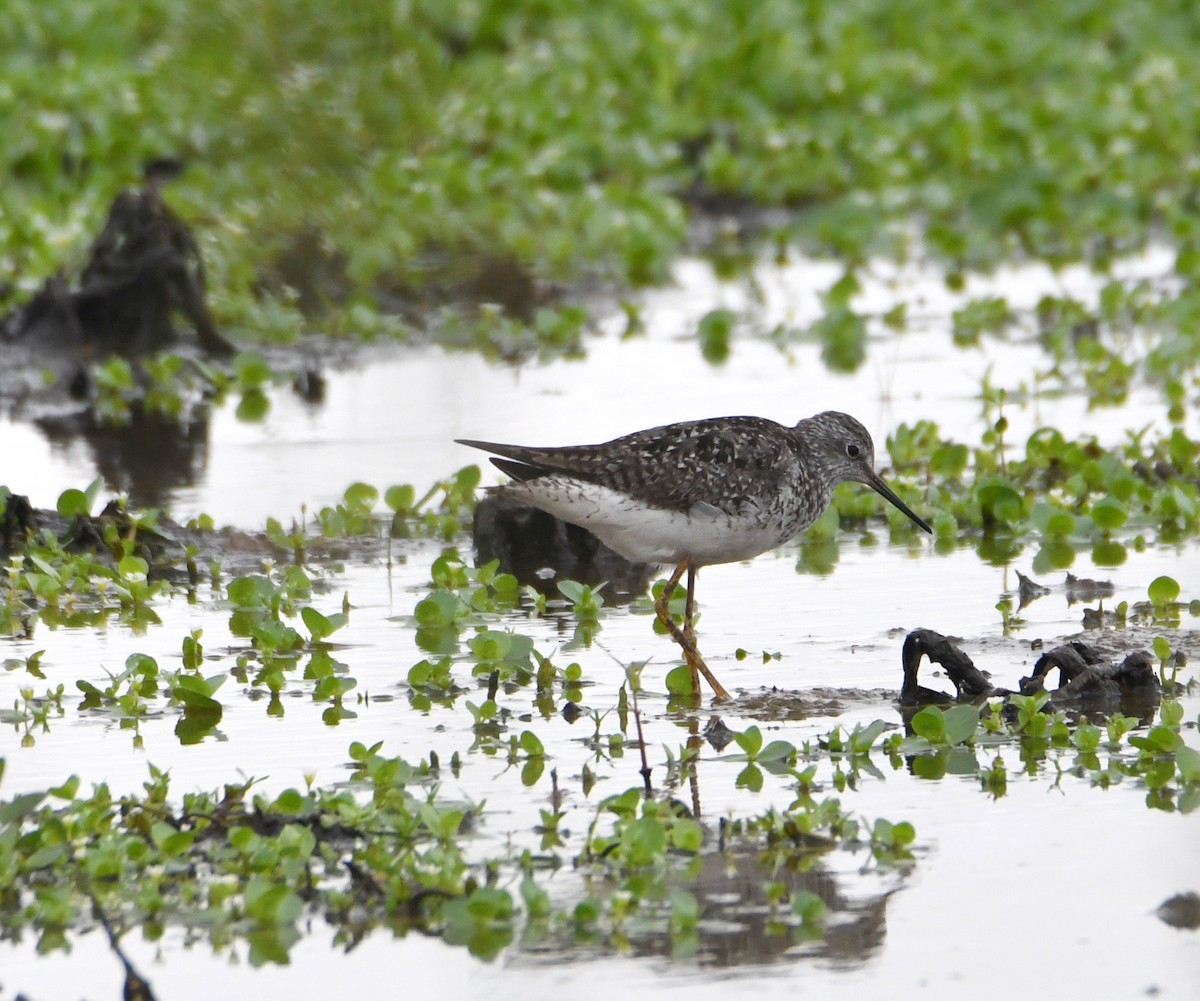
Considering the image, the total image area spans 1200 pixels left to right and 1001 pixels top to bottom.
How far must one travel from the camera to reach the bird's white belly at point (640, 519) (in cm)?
705

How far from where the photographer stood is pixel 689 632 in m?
6.96

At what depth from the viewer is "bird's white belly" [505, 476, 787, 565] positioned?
7055 millimetres

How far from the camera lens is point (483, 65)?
17.0 meters

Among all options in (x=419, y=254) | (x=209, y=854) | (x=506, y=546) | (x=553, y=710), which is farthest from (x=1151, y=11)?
(x=209, y=854)

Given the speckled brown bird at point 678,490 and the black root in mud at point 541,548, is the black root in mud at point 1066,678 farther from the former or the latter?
the black root in mud at point 541,548

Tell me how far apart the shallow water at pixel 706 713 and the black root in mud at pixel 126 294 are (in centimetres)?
96

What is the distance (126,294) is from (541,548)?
14.3 feet

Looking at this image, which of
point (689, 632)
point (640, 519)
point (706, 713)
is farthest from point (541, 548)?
point (706, 713)

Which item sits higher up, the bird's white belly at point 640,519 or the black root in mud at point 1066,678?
the bird's white belly at point 640,519

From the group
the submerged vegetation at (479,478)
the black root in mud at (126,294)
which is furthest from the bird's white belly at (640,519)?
the black root in mud at (126,294)

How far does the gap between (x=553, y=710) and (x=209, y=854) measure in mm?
1583

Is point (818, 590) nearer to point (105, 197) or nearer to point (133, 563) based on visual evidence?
point (133, 563)

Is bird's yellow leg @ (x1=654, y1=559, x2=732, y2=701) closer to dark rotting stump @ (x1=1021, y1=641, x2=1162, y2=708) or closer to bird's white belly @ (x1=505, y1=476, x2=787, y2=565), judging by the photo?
bird's white belly @ (x1=505, y1=476, x2=787, y2=565)

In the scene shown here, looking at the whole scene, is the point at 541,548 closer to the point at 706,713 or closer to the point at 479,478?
the point at 479,478
